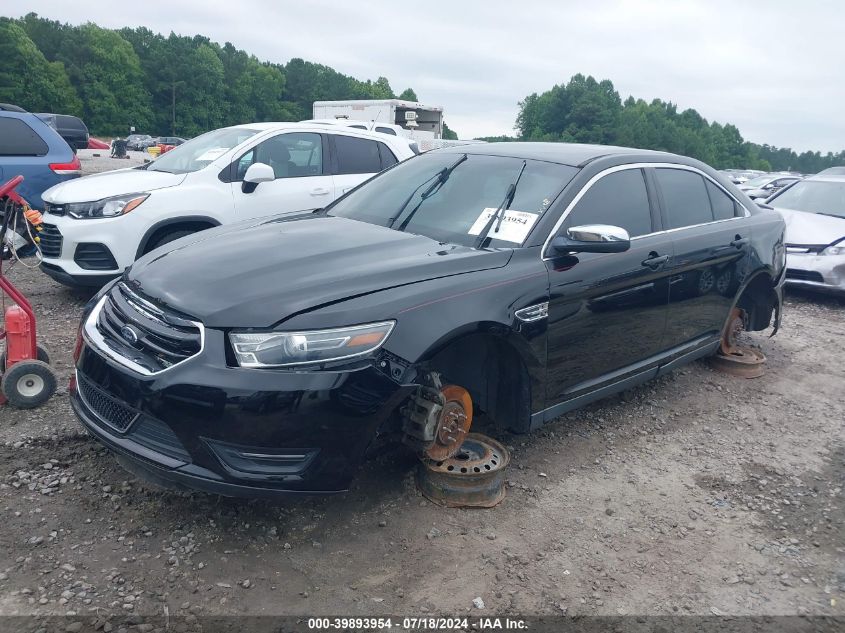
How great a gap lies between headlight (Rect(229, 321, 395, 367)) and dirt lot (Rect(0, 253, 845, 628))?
66cm

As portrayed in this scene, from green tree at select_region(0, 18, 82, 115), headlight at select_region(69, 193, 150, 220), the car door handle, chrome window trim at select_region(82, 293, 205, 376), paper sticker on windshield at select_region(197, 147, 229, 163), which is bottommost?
chrome window trim at select_region(82, 293, 205, 376)

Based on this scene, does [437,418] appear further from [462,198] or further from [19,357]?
[19,357]

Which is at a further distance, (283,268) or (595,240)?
(595,240)

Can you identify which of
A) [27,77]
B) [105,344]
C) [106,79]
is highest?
[106,79]

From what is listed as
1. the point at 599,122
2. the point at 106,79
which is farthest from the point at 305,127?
the point at 599,122

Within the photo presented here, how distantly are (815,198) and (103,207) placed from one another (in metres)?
9.05

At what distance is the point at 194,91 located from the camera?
272 ft

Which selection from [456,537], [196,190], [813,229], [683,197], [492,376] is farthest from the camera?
[813,229]

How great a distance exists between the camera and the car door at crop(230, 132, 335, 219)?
261 inches

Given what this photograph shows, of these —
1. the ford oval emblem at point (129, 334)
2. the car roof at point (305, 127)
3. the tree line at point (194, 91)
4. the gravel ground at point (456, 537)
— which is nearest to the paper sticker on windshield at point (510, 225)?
the gravel ground at point (456, 537)

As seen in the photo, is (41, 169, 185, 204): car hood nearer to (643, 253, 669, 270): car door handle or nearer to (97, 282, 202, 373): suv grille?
(97, 282, 202, 373): suv grille

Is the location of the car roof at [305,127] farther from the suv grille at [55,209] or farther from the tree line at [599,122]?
the tree line at [599,122]

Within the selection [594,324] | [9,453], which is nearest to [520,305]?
[594,324]

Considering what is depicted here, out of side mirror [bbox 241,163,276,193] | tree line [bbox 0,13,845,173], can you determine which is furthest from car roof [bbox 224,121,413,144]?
tree line [bbox 0,13,845,173]
